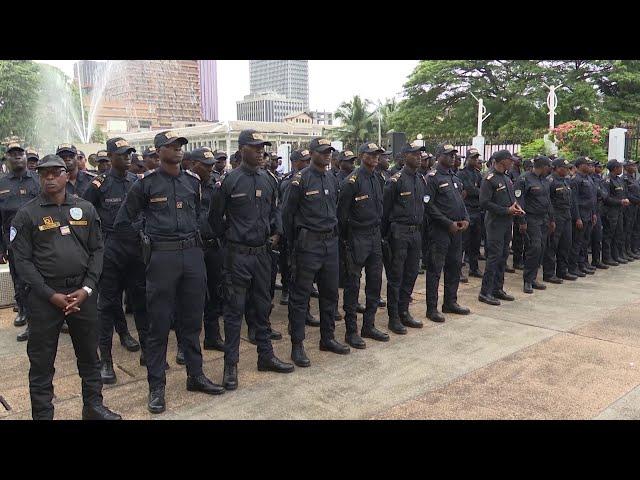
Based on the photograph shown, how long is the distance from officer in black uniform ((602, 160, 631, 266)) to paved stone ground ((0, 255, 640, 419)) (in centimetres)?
359

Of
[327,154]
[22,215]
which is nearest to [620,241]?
[327,154]

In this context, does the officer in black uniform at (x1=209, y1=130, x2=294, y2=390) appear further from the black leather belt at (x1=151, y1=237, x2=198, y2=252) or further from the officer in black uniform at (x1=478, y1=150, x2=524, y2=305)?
the officer in black uniform at (x1=478, y1=150, x2=524, y2=305)

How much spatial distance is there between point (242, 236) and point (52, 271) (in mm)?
1508

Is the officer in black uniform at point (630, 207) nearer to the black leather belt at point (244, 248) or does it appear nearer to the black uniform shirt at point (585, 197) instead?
the black uniform shirt at point (585, 197)

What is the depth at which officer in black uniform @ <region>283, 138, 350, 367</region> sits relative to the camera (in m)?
5.07

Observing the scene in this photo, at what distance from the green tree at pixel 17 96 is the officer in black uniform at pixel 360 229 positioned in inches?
1489

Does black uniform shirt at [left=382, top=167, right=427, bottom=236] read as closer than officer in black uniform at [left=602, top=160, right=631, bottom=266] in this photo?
Yes

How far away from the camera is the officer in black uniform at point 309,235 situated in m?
5.07

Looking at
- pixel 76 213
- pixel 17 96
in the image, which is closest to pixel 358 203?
pixel 76 213

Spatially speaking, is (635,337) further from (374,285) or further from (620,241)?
(620,241)

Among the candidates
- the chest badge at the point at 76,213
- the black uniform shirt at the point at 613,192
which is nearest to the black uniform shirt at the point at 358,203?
the chest badge at the point at 76,213

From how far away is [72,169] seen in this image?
595cm

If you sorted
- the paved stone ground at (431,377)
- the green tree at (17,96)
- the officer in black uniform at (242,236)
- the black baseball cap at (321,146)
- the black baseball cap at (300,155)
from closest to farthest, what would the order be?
the paved stone ground at (431,377) < the officer in black uniform at (242,236) < the black baseball cap at (321,146) < the black baseball cap at (300,155) < the green tree at (17,96)

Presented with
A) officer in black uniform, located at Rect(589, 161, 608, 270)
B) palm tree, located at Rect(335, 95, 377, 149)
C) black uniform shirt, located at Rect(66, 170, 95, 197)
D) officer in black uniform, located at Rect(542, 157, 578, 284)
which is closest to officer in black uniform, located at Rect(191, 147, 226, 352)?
black uniform shirt, located at Rect(66, 170, 95, 197)
